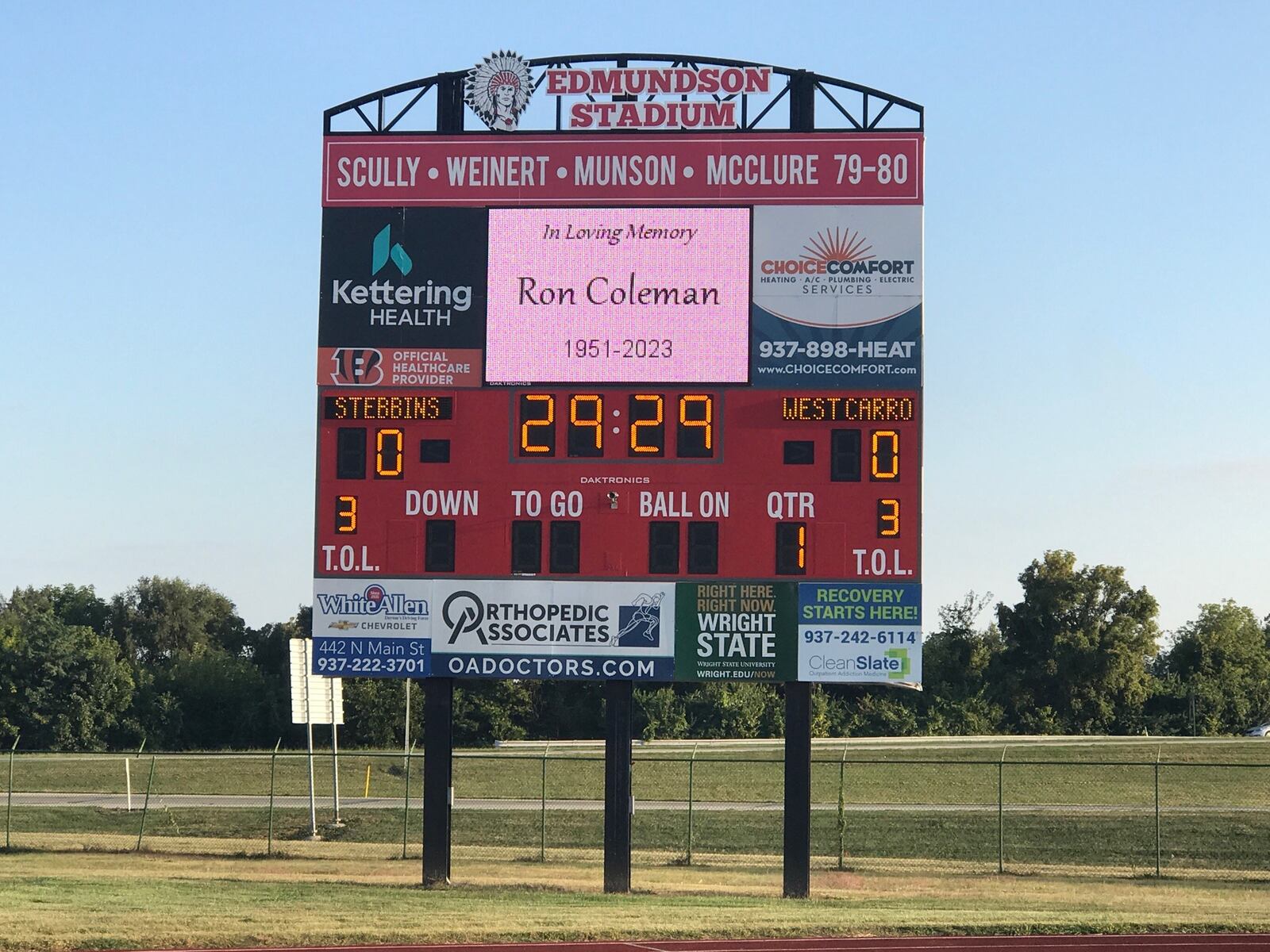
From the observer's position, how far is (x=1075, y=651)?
6494 cm

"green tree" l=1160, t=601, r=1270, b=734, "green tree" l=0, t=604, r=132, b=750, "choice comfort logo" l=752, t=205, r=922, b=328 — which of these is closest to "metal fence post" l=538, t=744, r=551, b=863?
"choice comfort logo" l=752, t=205, r=922, b=328

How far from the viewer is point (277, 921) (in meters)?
20.3

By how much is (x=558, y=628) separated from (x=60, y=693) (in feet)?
136

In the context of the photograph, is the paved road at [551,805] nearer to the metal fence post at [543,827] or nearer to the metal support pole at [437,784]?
the metal fence post at [543,827]

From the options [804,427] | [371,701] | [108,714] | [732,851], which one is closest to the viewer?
[804,427]

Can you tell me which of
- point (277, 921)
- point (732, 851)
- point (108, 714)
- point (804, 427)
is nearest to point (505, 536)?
point (804, 427)

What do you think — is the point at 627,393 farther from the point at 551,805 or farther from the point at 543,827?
the point at 551,805

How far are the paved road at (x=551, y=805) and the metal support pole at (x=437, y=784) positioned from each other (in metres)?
Result: 11.0

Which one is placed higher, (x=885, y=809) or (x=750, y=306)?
(x=750, y=306)

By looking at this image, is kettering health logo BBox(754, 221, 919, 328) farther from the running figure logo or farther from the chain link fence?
the chain link fence

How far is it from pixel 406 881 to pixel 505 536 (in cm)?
625

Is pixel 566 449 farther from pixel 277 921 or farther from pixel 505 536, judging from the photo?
pixel 277 921

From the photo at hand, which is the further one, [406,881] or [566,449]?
[406,881]

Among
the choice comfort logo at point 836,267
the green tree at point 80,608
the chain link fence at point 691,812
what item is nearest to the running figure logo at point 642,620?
the choice comfort logo at point 836,267
